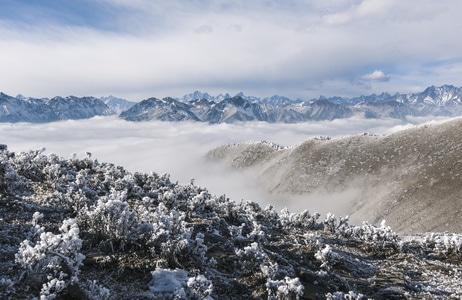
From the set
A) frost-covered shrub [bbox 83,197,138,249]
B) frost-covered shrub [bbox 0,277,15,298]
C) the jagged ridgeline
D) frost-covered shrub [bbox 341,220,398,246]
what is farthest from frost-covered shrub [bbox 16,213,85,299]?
frost-covered shrub [bbox 341,220,398,246]

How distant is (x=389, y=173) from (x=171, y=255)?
9815 centimetres

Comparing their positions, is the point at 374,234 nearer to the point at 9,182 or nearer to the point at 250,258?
the point at 250,258

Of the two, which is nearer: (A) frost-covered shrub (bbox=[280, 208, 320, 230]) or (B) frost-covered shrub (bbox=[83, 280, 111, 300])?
(B) frost-covered shrub (bbox=[83, 280, 111, 300])

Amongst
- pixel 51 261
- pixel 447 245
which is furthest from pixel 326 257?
pixel 51 261

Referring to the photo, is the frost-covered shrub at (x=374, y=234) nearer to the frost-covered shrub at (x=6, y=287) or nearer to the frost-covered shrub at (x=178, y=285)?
the frost-covered shrub at (x=178, y=285)

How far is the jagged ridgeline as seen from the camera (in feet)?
37.7

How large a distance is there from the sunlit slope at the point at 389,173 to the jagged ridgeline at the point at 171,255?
5087 cm

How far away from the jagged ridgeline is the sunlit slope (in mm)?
50866

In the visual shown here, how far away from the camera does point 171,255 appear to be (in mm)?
15023

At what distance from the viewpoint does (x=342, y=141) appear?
426 feet

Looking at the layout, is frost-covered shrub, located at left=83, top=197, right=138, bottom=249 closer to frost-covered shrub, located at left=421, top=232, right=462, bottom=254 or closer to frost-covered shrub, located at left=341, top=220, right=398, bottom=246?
frost-covered shrub, located at left=341, top=220, right=398, bottom=246

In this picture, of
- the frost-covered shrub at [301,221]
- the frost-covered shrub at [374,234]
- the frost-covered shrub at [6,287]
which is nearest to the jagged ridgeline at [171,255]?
the frost-covered shrub at [6,287]

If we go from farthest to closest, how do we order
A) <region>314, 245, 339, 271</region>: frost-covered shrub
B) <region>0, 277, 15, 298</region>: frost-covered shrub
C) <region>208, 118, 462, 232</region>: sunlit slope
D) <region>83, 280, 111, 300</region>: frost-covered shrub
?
1. <region>208, 118, 462, 232</region>: sunlit slope
2. <region>314, 245, 339, 271</region>: frost-covered shrub
3. <region>83, 280, 111, 300</region>: frost-covered shrub
4. <region>0, 277, 15, 298</region>: frost-covered shrub

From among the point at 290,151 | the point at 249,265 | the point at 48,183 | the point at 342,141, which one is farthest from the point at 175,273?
the point at 290,151
